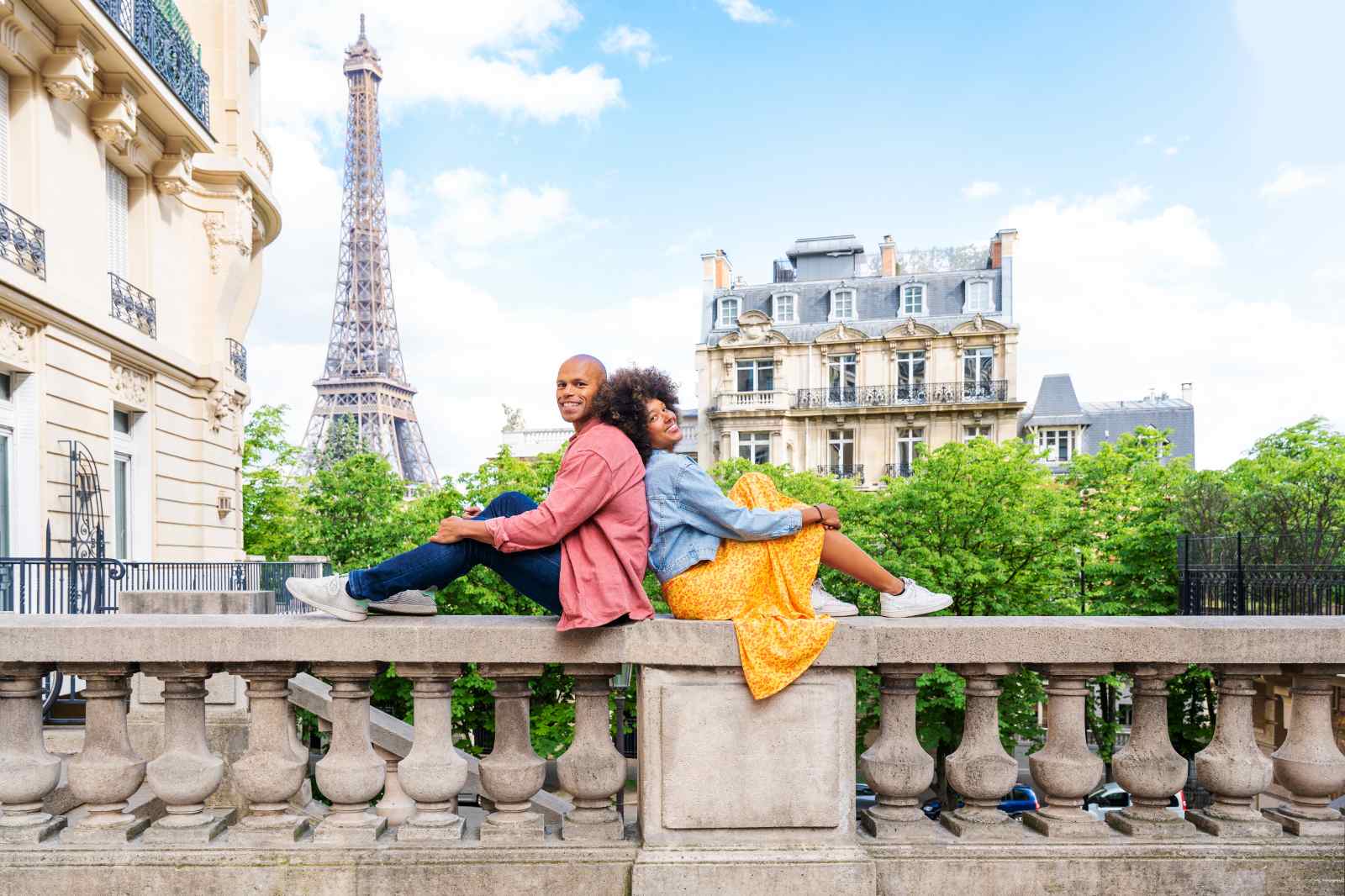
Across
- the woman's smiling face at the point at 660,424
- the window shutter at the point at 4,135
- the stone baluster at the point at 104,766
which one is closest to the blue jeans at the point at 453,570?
the woman's smiling face at the point at 660,424

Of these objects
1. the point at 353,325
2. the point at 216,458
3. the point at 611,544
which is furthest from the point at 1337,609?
the point at 353,325

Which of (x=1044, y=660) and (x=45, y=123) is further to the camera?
(x=45, y=123)

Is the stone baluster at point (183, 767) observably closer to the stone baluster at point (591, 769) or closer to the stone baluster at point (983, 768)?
the stone baluster at point (591, 769)

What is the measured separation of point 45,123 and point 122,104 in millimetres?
1651

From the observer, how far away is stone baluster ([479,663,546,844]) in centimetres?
328

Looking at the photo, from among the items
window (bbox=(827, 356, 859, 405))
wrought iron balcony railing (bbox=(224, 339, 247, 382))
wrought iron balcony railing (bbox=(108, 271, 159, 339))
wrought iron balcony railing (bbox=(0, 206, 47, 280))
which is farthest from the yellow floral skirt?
window (bbox=(827, 356, 859, 405))

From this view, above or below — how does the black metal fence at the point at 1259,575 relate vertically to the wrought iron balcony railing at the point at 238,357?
below

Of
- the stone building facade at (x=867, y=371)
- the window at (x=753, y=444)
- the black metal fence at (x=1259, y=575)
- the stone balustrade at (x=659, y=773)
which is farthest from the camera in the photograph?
the window at (x=753, y=444)

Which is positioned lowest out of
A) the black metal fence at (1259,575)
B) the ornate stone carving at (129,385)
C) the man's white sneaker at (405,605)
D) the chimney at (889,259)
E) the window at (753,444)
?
the black metal fence at (1259,575)

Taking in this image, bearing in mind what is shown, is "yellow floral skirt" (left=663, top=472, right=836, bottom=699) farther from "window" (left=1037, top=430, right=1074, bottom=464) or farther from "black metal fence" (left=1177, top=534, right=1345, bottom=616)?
"window" (left=1037, top=430, right=1074, bottom=464)

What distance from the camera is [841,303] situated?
4500 centimetres

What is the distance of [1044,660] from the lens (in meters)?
3.34

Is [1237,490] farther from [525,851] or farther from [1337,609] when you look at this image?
[525,851]

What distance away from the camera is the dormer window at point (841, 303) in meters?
44.9
